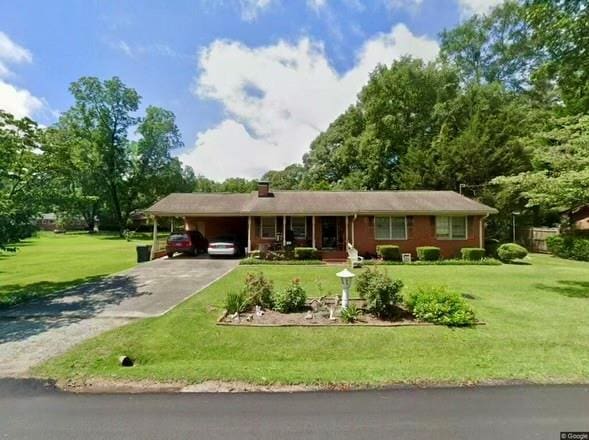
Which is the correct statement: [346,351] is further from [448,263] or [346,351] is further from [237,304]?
[448,263]

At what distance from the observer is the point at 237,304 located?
8.42m

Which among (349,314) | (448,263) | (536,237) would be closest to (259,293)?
(349,314)

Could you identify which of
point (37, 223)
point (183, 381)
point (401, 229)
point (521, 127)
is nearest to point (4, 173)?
point (37, 223)

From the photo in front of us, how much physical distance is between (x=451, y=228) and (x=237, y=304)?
51.5ft

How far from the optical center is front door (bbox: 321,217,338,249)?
21391 mm

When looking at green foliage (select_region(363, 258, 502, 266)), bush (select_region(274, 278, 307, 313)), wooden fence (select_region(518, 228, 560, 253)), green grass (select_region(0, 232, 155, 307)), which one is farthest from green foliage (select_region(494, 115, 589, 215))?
green grass (select_region(0, 232, 155, 307))

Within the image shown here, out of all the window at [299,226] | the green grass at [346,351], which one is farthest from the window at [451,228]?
the green grass at [346,351]

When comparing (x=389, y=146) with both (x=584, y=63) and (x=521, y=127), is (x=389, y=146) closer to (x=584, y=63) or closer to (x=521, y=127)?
(x=521, y=127)

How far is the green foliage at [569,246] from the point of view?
66.6 feet

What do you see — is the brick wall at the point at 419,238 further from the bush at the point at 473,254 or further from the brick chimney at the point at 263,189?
the brick chimney at the point at 263,189

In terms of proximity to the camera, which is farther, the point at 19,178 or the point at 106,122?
the point at 106,122

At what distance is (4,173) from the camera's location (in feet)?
35.1

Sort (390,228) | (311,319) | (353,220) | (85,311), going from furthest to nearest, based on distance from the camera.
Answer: (390,228)
(353,220)
(85,311)
(311,319)

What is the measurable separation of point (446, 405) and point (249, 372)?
2.85 metres
